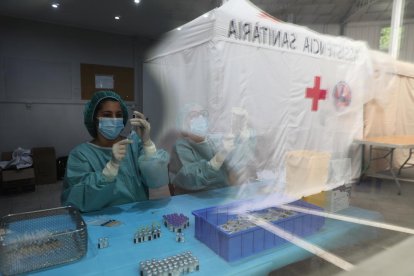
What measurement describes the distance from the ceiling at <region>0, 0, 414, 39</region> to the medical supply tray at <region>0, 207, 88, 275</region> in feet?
1.77

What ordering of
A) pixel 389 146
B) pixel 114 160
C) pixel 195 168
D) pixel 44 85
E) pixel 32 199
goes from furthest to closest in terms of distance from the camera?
pixel 32 199, pixel 44 85, pixel 195 168, pixel 114 160, pixel 389 146

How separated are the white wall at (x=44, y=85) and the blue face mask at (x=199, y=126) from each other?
3.58 ft

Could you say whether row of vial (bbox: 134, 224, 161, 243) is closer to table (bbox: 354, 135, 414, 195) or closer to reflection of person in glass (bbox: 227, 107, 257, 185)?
reflection of person in glass (bbox: 227, 107, 257, 185)

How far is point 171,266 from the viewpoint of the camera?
20.2 inches

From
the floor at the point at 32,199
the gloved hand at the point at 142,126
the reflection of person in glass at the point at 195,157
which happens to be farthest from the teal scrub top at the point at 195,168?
the floor at the point at 32,199

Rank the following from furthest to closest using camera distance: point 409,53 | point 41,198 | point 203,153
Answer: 1. point 41,198
2. point 203,153
3. point 409,53

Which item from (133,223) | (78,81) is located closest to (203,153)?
(133,223)

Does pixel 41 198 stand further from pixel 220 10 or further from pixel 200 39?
pixel 220 10

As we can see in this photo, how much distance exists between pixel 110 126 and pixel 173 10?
51 centimetres

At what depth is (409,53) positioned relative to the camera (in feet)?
1.86

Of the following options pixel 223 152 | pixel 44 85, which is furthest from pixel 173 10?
pixel 44 85

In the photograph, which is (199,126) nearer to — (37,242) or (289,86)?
(289,86)

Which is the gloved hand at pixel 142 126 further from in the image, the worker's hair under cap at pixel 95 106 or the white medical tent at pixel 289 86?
the white medical tent at pixel 289 86

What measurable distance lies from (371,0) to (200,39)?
0.40 meters
